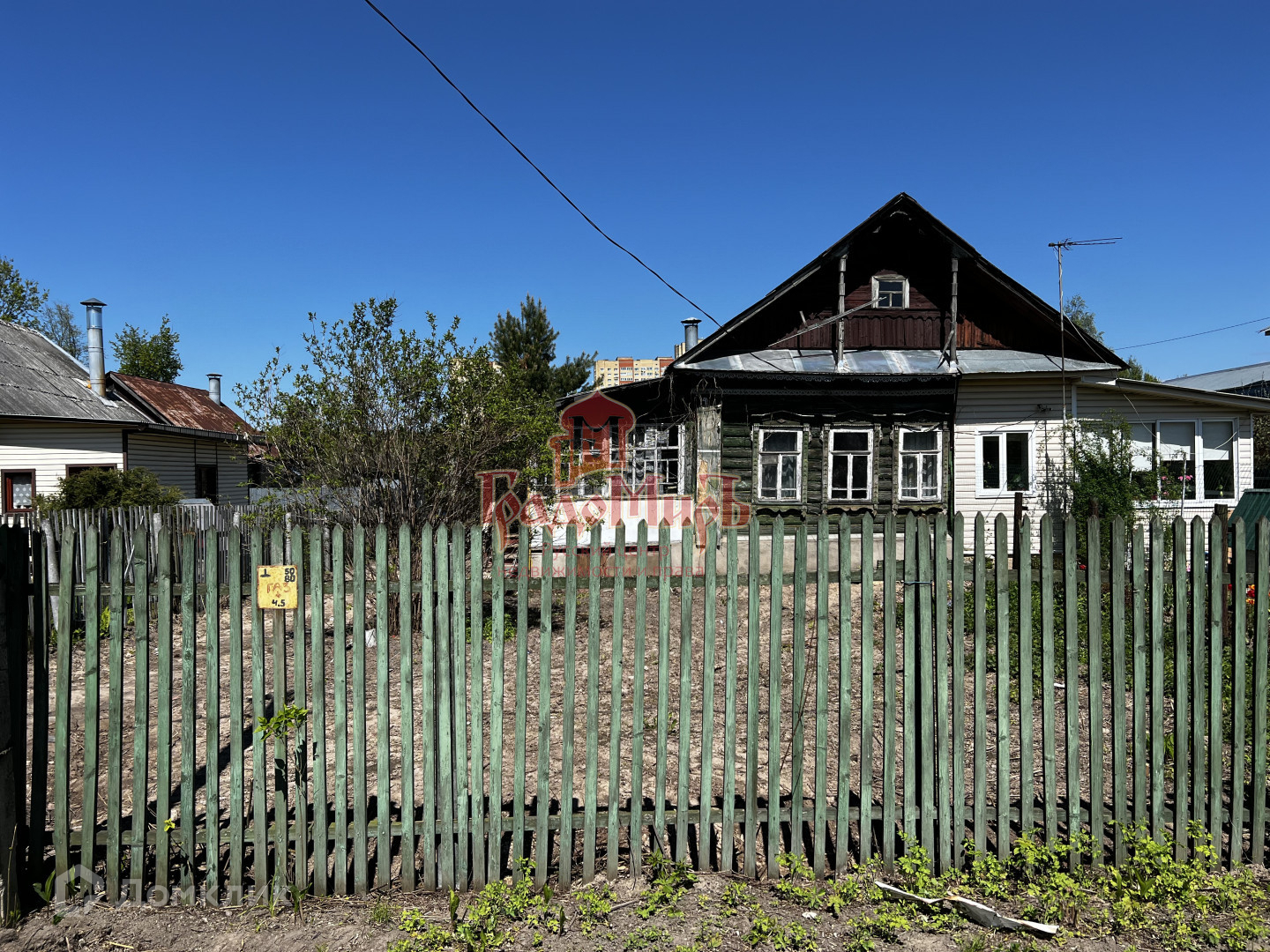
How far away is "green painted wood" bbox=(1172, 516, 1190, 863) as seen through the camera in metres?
3.45

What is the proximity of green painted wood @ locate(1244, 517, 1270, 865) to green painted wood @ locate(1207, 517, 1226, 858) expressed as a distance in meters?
0.15

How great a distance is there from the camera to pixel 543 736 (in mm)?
3535

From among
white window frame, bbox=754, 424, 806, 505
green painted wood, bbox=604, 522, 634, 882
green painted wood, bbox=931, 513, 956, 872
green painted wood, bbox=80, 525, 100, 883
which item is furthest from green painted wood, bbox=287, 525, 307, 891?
white window frame, bbox=754, 424, 806, 505

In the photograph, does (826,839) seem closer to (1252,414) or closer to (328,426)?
(328,426)

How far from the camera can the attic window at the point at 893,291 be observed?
14945 millimetres

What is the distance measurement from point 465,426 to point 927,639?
6.13 meters

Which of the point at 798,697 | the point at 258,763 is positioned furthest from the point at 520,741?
the point at 798,697

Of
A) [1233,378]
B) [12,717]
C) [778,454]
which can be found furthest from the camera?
[1233,378]

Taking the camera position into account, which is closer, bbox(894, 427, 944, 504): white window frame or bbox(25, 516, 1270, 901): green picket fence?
bbox(25, 516, 1270, 901): green picket fence

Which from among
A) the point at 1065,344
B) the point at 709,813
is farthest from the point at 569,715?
the point at 1065,344

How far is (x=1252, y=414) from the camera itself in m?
13.9

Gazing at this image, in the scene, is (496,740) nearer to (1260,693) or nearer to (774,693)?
(774,693)

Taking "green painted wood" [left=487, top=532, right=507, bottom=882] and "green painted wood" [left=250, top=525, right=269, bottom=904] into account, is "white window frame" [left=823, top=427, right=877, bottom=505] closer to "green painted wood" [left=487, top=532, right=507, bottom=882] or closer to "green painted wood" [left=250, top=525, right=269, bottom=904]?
"green painted wood" [left=487, top=532, right=507, bottom=882]

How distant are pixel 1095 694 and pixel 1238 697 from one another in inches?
28.1
